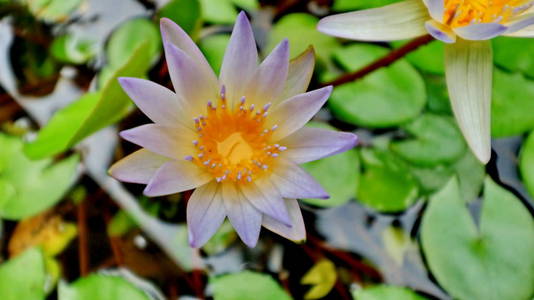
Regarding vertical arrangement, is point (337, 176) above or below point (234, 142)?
below

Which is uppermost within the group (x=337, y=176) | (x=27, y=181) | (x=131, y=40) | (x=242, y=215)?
(x=131, y=40)

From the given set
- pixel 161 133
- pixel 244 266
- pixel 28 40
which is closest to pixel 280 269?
pixel 244 266

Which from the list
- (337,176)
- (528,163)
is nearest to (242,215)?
(337,176)

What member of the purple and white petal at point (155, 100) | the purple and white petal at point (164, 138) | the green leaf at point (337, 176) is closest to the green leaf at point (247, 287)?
the green leaf at point (337, 176)

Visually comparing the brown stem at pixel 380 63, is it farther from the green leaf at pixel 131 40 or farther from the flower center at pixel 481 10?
the green leaf at pixel 131 40

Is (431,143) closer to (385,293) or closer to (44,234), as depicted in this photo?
(385,293)
